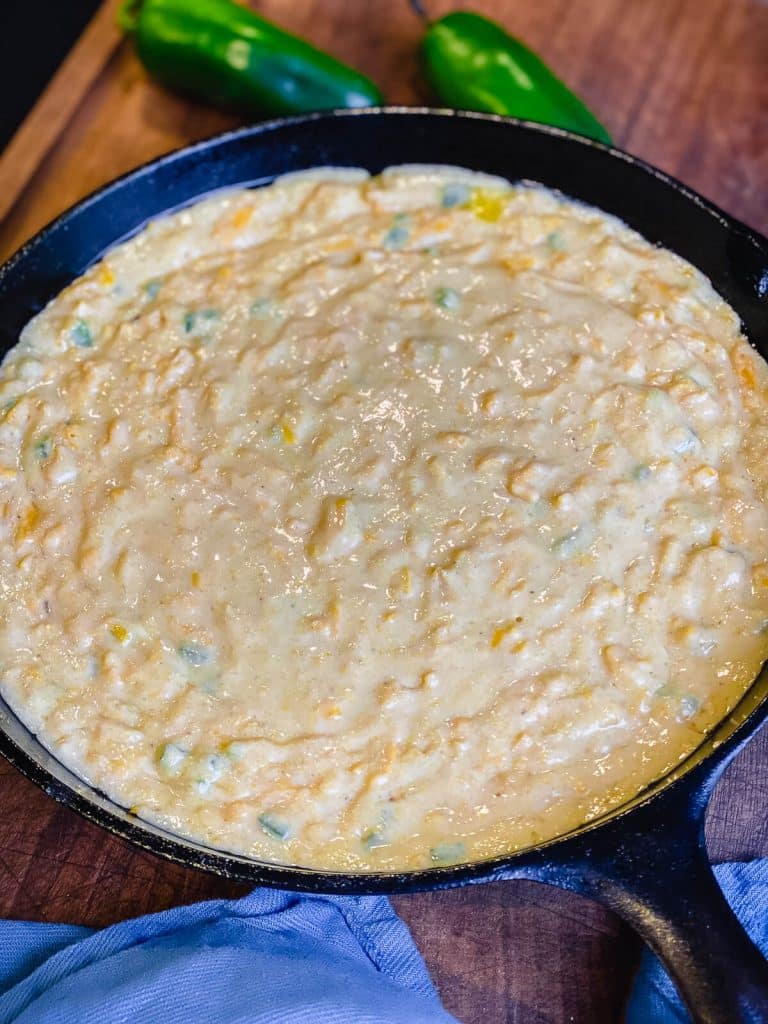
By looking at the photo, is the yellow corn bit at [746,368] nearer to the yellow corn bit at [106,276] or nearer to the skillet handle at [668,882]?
the skillet handle at [668,882]

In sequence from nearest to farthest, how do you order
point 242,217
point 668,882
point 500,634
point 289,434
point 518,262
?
Result: point 668,882 → point 500,634 → point 289,434 → point 518,262 → point 242,217

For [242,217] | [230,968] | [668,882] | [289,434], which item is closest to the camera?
[668,882]

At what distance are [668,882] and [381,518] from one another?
3.13 feet

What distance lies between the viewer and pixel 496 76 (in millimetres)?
3285

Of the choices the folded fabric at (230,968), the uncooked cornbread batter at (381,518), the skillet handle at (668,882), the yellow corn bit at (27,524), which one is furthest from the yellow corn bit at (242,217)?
the skillet handle at (668,882)

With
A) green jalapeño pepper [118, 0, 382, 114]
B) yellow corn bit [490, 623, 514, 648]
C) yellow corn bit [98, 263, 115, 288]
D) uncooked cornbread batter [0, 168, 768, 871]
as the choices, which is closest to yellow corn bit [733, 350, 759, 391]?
uncooked cornbread batter [0, 168, 768, 871]

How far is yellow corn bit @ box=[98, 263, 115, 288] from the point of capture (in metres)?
2.82

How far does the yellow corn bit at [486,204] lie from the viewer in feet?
9.47

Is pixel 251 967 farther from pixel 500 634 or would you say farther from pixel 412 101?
pixel 412 101

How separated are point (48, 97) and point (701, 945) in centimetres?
296

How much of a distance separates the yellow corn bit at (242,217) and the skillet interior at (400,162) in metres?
0.10

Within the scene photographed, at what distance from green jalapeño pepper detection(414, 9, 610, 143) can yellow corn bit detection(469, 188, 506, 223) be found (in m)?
0.45

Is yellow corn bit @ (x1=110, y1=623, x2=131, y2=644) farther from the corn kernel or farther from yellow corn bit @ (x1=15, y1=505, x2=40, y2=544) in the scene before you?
the corn kernel

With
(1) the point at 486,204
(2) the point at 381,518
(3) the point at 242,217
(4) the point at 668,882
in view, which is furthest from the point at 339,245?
(4) the point at 668,882
